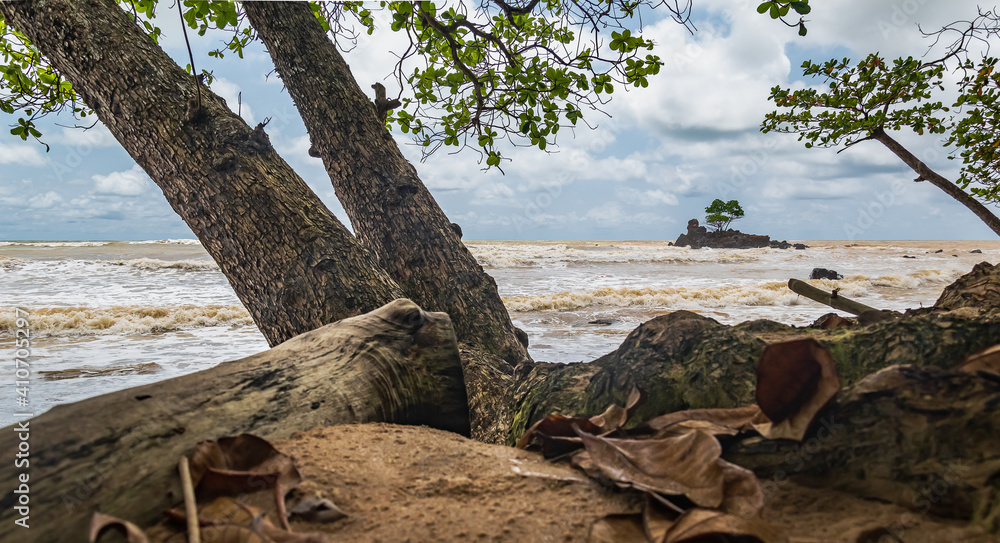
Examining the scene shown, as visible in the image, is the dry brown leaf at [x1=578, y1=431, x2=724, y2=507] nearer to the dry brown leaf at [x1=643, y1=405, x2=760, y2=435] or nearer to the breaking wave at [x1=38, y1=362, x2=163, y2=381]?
the dry brown leaf at [x1=643, y1=405, x2=760, y2=435]

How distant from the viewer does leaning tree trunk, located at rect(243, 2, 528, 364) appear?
3.54 meters

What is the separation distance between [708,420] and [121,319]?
8.37 meters

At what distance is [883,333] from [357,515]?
1.64 m

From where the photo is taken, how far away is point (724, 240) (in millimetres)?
39812

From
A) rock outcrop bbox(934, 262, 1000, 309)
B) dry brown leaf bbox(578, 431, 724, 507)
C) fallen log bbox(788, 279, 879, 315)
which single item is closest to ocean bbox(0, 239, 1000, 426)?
fallen log bbox(788, 279, 879, 315)

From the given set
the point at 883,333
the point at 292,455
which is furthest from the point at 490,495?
the point at 883,333

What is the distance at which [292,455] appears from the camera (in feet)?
4.31

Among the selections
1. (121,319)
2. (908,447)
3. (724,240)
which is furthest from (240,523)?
(724,240)

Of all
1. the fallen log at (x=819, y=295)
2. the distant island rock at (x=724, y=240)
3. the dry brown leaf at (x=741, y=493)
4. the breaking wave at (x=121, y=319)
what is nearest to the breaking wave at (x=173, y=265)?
the breaking wave at (x=121, y=319)

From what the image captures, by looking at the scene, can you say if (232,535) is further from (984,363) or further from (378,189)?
(378,189)

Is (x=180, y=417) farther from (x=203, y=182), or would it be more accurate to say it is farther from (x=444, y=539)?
(x=203, y=182)

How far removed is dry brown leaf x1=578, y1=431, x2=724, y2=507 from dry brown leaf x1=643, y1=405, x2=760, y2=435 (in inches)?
5.2

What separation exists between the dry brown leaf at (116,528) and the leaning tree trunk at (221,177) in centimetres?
177

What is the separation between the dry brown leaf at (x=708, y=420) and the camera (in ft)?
4.47
